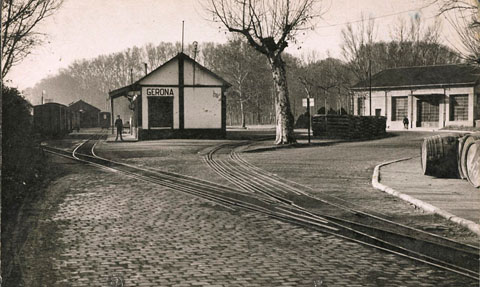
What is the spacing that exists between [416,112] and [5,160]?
48.2 meters

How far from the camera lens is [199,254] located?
→ 5930 mm

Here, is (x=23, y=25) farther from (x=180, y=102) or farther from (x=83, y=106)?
(x=83, y=106)

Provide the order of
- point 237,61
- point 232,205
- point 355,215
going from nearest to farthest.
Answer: point 355,215 → point 232,205 → point 237,61

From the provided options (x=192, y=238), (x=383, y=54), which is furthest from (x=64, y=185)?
(x=383, y=54)

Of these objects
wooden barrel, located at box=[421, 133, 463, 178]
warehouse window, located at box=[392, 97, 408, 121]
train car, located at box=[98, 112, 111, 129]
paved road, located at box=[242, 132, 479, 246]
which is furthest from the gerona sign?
train car, located at box=[98, 112, 111, 129]

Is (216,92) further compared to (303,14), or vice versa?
(216,92)

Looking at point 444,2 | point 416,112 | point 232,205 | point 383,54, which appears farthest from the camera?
point 383,54

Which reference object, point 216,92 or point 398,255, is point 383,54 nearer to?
point 216,92

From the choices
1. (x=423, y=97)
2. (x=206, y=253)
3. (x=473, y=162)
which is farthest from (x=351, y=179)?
(x=423, y=97)

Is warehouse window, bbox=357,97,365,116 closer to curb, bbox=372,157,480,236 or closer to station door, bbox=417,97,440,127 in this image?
station door, bbox=417,97,440,127

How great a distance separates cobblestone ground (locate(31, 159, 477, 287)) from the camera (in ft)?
16.3

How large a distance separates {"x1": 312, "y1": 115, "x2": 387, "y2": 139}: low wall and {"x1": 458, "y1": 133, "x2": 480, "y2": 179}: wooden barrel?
74.4 feet

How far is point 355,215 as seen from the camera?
841 centimetres

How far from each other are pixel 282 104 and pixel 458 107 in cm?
3008
